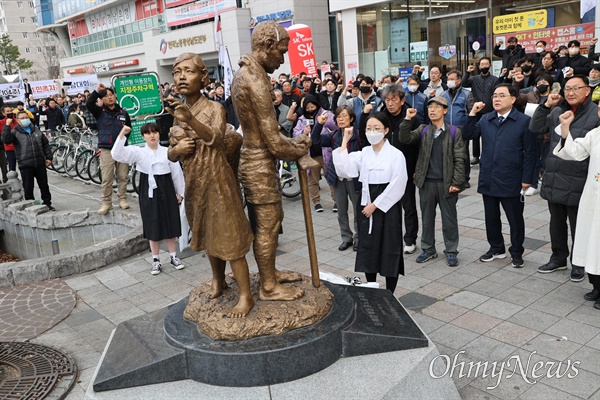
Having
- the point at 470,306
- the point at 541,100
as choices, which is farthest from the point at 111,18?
the point at 470,306

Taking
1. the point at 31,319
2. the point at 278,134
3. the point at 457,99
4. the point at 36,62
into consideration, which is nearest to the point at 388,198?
the point at 278,134

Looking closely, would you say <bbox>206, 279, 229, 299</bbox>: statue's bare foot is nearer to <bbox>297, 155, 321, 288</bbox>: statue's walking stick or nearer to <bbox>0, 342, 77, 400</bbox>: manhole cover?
<bbox>297, 155, 321, 288</bbox>: statue's walking stick

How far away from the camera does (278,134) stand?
12.2 ft

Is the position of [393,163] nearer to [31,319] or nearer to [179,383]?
[179,383]

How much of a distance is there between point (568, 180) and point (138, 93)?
686 cm

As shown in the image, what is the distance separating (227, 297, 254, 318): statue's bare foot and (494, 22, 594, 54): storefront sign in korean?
12.2 m

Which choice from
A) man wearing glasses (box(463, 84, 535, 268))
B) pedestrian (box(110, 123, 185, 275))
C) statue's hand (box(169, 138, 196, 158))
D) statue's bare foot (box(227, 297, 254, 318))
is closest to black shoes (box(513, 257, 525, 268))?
man wearing glasses (box(463, 84, 535, 268))

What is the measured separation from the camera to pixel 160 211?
6793 millimetres

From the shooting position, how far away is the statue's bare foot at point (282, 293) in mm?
3943

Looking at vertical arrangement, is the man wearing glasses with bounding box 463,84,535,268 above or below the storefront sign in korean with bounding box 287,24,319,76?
below

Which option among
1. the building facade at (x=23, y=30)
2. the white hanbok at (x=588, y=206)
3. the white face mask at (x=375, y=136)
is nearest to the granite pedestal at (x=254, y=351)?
the white face mask at (x=375, y=136)

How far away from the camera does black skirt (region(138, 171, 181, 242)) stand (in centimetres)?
678

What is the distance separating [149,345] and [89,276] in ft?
11.9

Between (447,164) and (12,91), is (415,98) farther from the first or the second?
(12,91)
